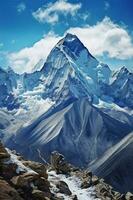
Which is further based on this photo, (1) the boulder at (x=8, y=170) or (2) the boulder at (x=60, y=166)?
(2) the boulder at (x=60, y=166)

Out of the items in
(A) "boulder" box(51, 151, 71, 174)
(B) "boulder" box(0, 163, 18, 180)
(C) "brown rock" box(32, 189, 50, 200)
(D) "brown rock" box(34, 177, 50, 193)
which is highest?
(A) "boulder" box(51, 151, 71, 174)

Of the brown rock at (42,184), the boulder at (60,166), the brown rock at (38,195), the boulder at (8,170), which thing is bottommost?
the brown rock at (38,195)

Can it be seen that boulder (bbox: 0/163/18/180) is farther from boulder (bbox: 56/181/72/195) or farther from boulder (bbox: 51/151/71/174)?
boulder (bbox: 51/151/71/174)

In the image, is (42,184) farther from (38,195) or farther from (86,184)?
(86,184)

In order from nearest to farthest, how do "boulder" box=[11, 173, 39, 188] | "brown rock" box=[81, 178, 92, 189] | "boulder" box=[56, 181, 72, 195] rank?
"boulder" box=[11, 173, 39, 188]
"boulder" box=[56, 181, 72, 195]
"brown rock" box=[81, 178, 92, 189]

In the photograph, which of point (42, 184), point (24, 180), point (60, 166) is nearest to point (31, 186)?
point (24, 180)

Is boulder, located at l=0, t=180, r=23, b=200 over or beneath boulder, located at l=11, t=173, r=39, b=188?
beneath

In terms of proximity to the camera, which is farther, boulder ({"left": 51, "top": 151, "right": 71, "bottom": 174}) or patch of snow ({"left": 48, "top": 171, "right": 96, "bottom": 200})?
boulder ({"left": 51, "top": 151, "right": 71, "bottom": 174})

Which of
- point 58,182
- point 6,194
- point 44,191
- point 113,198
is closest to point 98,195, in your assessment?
point 113,198

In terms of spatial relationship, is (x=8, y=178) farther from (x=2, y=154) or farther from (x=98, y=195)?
(x=98, y=195)

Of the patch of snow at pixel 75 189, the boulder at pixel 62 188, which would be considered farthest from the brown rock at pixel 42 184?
the boulder at pixel 62 188

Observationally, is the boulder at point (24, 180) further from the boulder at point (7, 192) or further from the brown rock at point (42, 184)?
the boulder at point (7, 192)

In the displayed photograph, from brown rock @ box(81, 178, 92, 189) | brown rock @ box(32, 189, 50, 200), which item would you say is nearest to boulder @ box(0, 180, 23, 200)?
brown rock @ box(32, 189, 50, 200)

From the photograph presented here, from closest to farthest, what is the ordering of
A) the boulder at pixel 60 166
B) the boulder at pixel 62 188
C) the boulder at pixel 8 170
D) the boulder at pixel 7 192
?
the boulder at pixel 7 192 < the boulder at pixel 8 170 < the boulder at pixel 62 188 < the boulder at pixel 60 166
